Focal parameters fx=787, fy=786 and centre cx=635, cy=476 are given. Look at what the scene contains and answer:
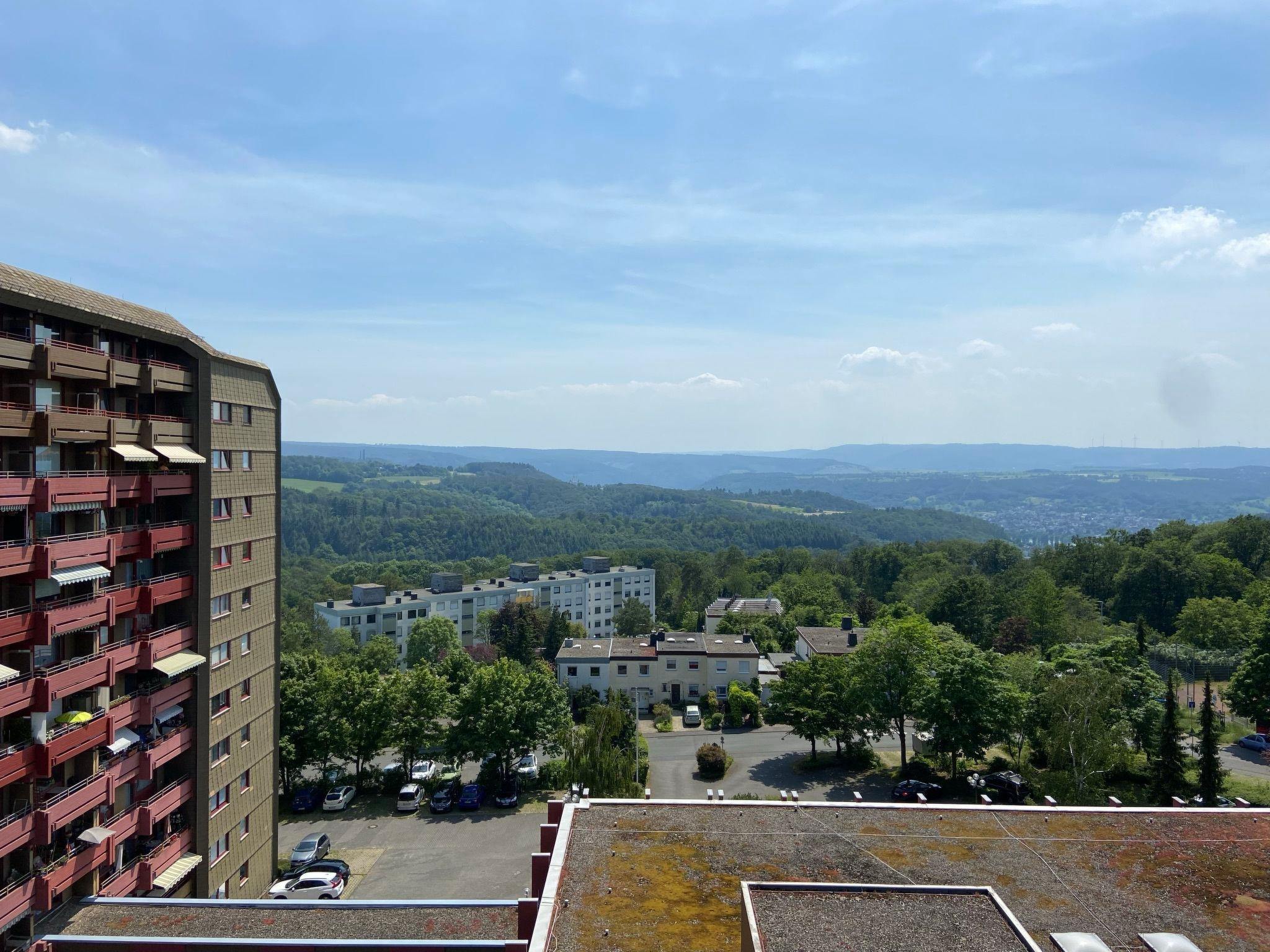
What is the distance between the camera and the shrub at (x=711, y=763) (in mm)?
43969

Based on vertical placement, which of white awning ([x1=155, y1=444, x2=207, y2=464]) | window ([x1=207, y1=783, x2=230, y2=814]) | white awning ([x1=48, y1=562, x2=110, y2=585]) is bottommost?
window ([x1=207, y1=783, x2=230, y2=814])

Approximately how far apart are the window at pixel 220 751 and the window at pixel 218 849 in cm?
244

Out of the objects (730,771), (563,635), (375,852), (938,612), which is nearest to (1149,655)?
(938,612)

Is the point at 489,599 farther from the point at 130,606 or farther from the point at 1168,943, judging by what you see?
the point at 1168,943

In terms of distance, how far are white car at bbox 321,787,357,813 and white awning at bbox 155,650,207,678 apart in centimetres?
1892

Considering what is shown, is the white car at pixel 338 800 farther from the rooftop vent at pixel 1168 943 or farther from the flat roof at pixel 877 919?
→ the rooftop vent at pixel 1168 943

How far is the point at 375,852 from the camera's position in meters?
33.9

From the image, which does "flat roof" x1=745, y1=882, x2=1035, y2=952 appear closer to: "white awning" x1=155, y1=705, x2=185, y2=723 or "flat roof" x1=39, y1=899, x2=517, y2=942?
"flat roof" x1=39, y1=899, x2=517, y2=942

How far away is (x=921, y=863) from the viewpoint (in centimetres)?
1928

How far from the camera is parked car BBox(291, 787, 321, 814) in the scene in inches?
1545

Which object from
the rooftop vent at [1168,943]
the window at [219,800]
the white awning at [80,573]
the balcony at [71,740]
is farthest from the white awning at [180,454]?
the rooftop vent at [1168,943]


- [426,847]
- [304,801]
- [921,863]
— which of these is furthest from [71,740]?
[304,801]

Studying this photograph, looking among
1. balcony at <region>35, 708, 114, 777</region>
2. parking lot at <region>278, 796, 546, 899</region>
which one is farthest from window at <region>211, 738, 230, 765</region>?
parking lot at <region>278, 796, 546, 899</region>

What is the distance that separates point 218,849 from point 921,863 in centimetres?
2110
